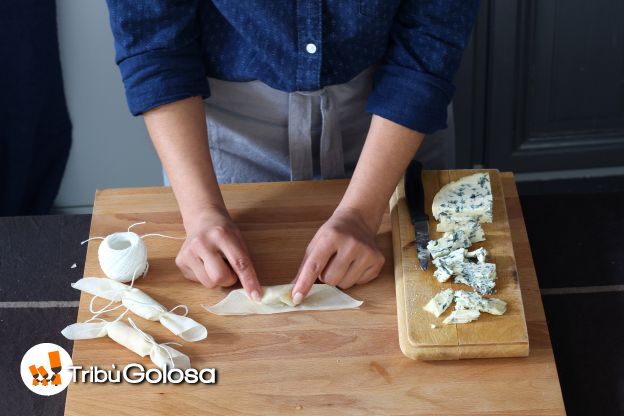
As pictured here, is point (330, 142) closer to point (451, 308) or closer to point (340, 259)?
point (340, 259)

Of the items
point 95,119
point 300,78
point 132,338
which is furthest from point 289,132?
point 95,119

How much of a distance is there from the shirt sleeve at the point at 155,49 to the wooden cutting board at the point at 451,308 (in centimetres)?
37

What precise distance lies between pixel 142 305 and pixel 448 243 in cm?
42

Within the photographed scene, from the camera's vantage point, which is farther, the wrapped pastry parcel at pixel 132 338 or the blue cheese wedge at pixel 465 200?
the blue cheese wedge at pixel 465 200

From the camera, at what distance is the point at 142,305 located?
109 centimetres

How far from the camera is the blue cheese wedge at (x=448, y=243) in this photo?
112cm

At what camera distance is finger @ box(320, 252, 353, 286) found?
1.12m

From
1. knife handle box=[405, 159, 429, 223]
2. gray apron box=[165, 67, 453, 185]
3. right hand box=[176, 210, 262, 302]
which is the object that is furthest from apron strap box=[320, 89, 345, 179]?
right hand box=[176, 210, 262, 302]

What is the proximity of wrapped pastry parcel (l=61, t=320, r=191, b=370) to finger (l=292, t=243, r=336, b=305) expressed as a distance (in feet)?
0.55

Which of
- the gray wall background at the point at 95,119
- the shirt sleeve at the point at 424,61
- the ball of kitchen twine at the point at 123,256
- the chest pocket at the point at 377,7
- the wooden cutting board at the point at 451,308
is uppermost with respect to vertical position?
the chest pocket at the point at 377,7

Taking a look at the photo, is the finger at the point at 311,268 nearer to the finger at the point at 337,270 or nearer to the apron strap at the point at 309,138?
the finger at the point at 337,270

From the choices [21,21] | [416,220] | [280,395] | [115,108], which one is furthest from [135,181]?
[280,395]

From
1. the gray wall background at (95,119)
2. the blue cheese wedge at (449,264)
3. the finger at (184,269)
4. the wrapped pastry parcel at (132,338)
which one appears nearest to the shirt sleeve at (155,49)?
the finger at (184,269)

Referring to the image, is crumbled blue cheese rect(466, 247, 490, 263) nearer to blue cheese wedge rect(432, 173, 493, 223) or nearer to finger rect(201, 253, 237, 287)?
blue cheese wedge rect(432, 173, 493, 223)
